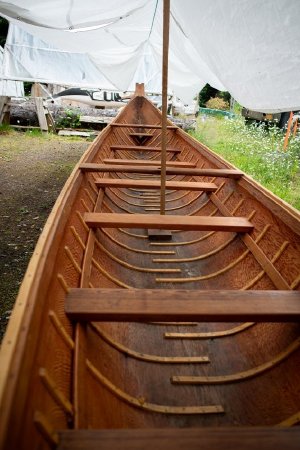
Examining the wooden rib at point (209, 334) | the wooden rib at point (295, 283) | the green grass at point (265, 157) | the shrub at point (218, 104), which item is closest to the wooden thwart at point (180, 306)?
the wooden rib at point (295, 283)

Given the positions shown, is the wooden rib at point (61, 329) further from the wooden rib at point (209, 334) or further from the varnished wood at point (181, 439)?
the wooden rib at point (209, 334)

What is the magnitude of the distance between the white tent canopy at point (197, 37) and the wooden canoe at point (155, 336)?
991 millimetres

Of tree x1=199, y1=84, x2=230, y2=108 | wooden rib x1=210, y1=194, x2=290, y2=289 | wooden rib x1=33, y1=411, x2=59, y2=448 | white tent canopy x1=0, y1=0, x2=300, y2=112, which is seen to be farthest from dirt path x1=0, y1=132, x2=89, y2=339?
tree x1=199, y1=84, x2=230, y2=108

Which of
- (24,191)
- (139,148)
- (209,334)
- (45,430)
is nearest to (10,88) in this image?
(24,191)

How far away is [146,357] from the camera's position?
5.25ft

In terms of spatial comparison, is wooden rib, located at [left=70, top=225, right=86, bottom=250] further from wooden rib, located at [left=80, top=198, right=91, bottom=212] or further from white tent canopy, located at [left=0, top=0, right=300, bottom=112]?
white tent canopy, located at [left=0, top=0, right=300, bottom=112]

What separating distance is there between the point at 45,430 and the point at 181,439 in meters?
0.38

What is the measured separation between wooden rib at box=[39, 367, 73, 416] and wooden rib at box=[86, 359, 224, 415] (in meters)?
0.24

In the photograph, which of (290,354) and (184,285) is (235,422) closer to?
(290,354)

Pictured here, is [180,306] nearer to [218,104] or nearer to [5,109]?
[5,109]

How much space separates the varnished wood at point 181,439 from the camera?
0.85 m

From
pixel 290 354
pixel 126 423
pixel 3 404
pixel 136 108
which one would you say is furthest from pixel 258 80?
pixel 136 108

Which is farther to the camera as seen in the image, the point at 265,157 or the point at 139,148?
the point at 265,157

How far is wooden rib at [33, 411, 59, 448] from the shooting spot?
0.84 m
